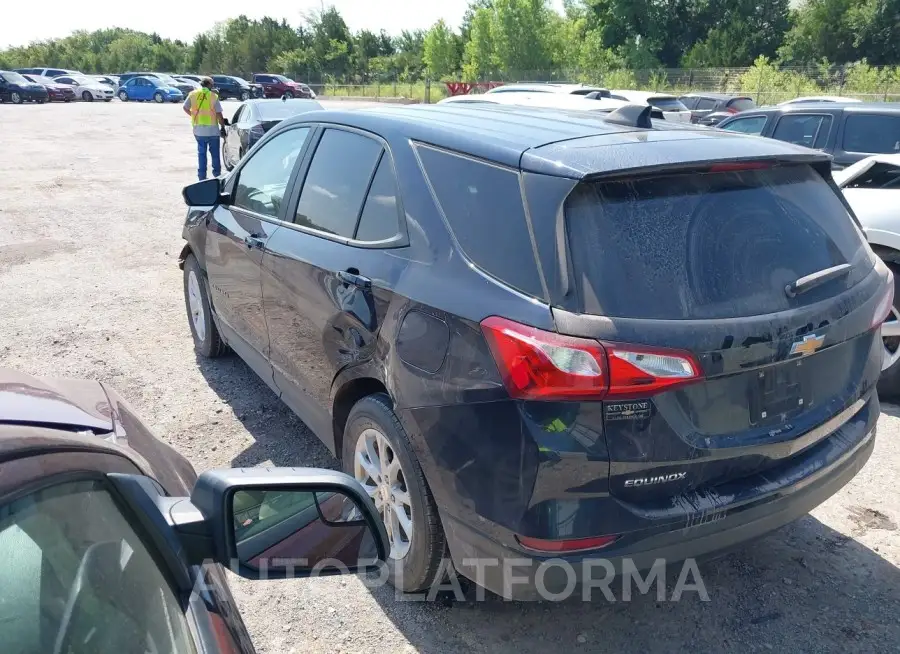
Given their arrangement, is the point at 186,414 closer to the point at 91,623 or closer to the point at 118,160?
the point at 91,623

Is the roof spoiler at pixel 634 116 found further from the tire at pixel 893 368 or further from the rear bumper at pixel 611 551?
the tire at pixel 893 368

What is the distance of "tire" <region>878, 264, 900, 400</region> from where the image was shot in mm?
4699

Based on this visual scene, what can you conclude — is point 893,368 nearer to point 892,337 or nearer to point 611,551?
point 892,337

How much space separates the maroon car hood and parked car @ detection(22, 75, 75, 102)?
4652cm

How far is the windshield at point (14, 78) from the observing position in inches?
1554

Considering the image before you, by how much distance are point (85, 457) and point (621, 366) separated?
1.45 meters

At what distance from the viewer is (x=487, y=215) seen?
2.54 metres

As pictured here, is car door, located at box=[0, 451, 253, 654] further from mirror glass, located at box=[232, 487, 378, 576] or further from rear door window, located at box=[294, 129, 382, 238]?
rear door window, located at box=[294, 129, 382, 238]

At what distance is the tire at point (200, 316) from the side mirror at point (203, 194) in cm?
68

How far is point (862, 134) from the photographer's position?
360 inches

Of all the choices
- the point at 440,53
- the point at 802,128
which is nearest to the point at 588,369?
the point at 802,128

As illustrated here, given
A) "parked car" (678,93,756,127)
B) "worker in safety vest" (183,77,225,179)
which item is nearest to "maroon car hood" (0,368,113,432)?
"worker in safety vest" (183,77,225,179)

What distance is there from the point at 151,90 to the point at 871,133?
47230 mm

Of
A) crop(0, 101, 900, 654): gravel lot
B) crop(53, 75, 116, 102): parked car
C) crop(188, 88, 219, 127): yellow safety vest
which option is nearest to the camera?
crop(0, 101, 900, 654): gravel lot
